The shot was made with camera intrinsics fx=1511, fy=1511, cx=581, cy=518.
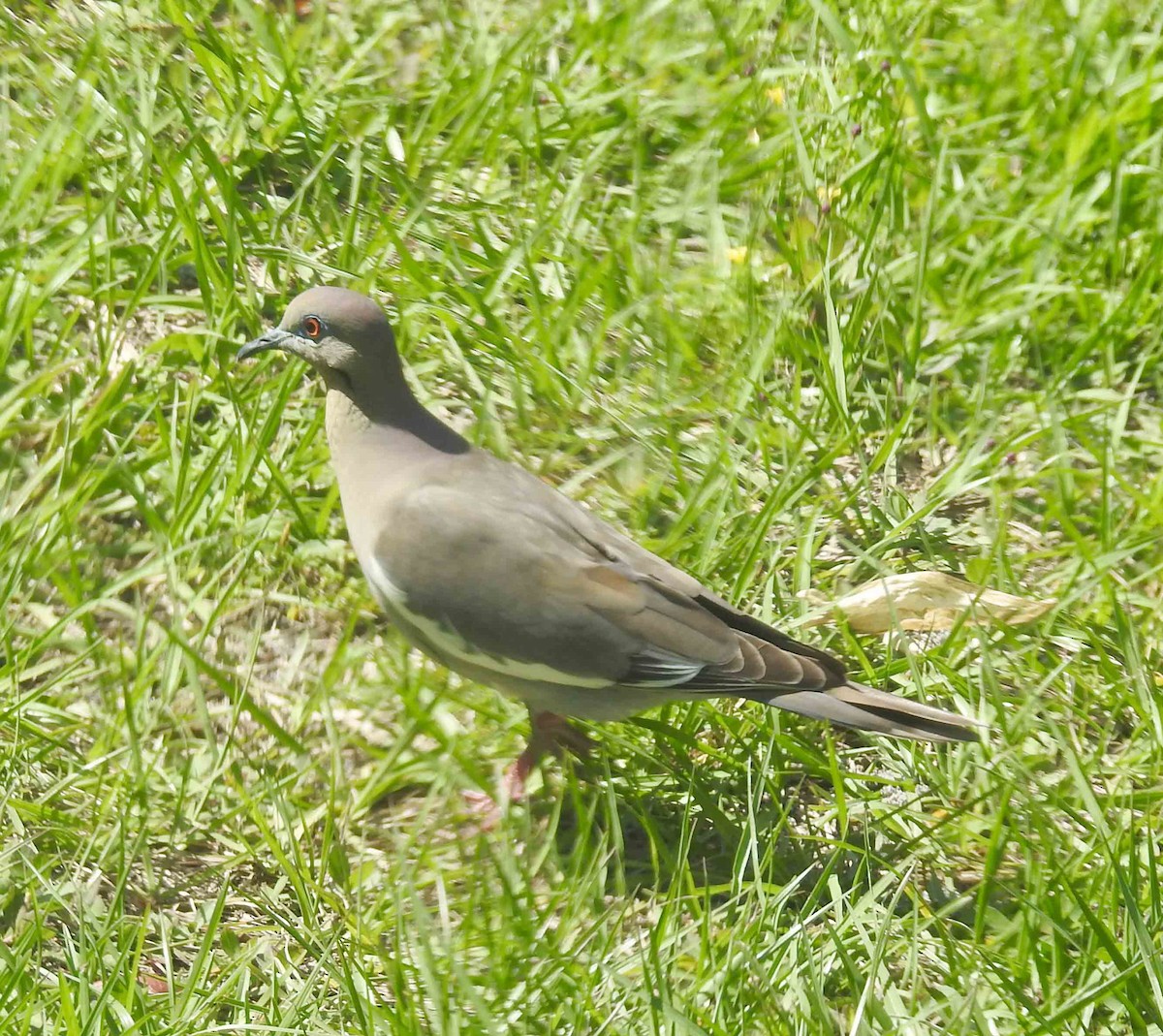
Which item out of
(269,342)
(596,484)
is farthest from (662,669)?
(269,342)

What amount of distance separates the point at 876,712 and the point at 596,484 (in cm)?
128

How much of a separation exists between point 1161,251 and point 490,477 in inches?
93.0

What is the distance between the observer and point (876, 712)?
136 inches

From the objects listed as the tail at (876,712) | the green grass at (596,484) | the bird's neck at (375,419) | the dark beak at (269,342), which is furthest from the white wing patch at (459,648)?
the dark beak at (269,342)

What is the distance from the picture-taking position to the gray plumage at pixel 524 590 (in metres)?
3.44

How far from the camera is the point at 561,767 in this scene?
3773mm

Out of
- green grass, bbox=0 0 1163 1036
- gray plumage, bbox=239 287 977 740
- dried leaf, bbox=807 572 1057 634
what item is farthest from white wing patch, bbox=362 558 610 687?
dried leaf, bbox=807 572 1057 634

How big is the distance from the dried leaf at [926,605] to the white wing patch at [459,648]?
0.83 meters

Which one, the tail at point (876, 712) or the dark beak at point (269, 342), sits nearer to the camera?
the tail at point (876, 712)

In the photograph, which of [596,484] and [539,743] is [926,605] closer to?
[596,484]

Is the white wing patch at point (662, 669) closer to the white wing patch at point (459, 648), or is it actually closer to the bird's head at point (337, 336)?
the white wing patch at point (459, 648)

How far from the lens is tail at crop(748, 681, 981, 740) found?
340 cm

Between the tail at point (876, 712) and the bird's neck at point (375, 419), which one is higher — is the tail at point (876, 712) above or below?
below

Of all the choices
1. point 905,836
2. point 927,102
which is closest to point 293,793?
point 905,836
